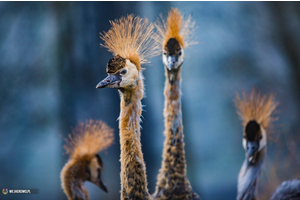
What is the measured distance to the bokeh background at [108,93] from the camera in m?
1.50

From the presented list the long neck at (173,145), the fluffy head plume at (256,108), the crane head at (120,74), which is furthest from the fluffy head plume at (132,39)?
the fluffy head plume at (256,108)

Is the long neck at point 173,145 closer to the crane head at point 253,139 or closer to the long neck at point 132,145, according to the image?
the long neck at point 132,145

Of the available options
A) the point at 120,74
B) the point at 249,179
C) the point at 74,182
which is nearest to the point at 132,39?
the point at 120,74

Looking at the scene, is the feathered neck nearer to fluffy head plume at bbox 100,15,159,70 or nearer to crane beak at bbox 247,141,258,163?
fluffy head plume at bbox 100,15,159,70

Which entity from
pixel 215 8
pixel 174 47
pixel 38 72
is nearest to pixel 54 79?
pixel 38 72

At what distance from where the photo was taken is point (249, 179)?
1.53 metres

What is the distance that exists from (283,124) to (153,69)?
0.87 m

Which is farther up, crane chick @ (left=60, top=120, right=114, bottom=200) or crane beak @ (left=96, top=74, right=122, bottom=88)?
crane beak @ (left=96, top=74, right=122, bottom=88)

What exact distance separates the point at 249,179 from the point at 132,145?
0.71m

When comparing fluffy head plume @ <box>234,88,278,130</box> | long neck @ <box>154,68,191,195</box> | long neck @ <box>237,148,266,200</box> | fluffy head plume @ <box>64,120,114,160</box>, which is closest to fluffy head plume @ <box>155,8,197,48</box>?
long neck @ <box>154,68,191,195</box>

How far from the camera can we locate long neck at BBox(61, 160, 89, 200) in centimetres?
145

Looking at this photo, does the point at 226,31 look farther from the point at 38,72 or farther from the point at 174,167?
the point at 38,72

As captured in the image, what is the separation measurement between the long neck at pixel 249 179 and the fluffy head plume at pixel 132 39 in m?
0.82

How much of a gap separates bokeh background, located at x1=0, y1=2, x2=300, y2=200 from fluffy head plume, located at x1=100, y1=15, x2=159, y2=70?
3.0 inches
